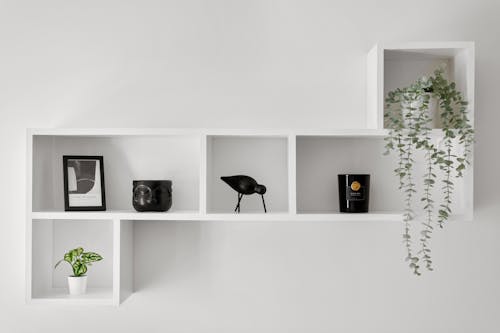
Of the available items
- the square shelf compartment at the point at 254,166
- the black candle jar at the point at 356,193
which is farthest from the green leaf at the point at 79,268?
the black candle jar at the point at 356,193

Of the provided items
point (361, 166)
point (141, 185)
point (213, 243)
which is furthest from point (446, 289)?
point (141, 185)

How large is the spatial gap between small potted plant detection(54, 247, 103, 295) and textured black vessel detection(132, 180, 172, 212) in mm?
236

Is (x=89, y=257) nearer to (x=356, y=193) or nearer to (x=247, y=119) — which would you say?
(x=247, y=119)

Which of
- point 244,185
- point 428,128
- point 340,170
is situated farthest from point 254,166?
point 428,128

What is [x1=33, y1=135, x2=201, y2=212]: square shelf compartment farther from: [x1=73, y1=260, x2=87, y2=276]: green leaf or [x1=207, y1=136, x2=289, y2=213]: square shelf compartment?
[x1=73, y1=260, x2=87, y2=276]: green leaf

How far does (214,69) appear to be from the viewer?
2039 mm

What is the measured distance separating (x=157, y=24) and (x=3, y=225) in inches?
36.3

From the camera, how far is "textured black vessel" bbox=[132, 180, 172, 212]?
1870 mm

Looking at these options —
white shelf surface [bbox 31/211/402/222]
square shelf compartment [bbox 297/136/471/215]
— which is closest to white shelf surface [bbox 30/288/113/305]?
white shelf surface [bbox 31/211/402/222]

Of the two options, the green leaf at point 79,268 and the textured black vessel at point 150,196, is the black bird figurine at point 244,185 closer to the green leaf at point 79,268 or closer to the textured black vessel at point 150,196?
the textured black vessel at point 150,196

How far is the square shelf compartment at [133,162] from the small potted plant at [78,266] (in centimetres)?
19

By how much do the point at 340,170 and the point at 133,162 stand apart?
2.45 ft

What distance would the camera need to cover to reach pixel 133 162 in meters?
2.04

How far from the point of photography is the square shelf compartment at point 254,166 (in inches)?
79.4
